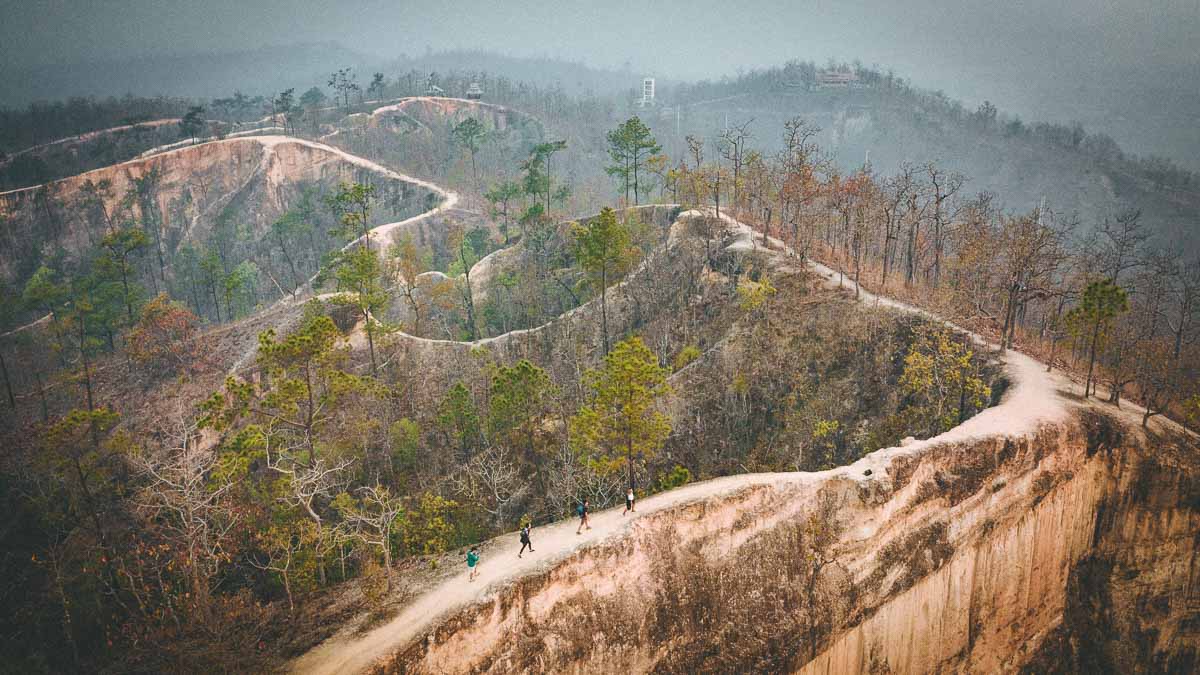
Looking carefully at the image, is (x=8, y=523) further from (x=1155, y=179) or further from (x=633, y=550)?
(x=1155, y=179)

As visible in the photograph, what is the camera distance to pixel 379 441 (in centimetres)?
5272

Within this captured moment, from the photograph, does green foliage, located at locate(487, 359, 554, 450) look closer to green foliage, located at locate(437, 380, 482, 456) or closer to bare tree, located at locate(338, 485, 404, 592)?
green foliage, located at locate(437, 380, 482, 456)

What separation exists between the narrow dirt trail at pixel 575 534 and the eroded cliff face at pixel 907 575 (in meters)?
0.42

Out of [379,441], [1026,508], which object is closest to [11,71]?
[379,441]

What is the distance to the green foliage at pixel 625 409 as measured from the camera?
1393 inches

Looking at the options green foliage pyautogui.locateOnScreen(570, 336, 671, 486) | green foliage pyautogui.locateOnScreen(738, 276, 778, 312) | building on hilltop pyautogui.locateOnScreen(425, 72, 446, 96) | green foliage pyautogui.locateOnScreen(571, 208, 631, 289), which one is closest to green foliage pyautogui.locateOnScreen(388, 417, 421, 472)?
green foliage pyautogui.locateOnScreen(570, 336, 671, 486)

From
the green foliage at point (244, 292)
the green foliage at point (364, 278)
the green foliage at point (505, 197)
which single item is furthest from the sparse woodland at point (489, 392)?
the green foliage at point (244, 292)

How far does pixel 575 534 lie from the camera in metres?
30.9

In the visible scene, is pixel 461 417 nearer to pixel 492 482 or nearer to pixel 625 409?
pixel 492 482

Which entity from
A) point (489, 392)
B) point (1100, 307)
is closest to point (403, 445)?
point (489, 392)

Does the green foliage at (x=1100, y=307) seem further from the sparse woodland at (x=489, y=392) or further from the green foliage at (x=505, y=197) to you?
the green foliage at (x=505, y=197)

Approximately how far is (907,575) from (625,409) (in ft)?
56.8

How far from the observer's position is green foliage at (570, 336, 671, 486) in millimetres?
35375

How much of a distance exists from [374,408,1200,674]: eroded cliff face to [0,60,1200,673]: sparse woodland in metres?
0.72
